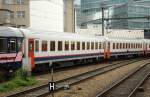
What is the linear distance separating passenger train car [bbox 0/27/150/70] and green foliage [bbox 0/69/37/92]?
50cm

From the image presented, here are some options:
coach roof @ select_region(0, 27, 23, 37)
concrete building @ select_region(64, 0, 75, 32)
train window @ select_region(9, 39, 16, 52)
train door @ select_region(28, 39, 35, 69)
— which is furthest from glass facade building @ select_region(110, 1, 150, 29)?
train window @ select_region(9, 39, 16, 52)

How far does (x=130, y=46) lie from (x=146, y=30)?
6690 cm

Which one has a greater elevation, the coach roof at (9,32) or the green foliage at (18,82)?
the coach roof at (9,32)

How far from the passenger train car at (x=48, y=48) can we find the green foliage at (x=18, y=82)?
0.50 metres

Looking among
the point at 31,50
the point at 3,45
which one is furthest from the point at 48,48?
the point at 3,45

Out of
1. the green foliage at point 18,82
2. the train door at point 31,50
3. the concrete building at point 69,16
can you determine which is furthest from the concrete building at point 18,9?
the green foliage at point 18,82

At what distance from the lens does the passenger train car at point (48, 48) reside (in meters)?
20.8

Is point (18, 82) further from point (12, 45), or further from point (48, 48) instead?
point (48, 48)

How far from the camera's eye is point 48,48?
2686cm

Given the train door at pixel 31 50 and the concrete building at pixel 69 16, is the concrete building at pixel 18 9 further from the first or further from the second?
the train door at pixel 31 50

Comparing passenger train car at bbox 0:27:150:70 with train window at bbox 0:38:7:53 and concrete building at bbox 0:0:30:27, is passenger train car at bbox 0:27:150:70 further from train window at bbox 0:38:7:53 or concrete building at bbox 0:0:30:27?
concrete building at bbox 0:0:30:27

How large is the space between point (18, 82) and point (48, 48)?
7.77m

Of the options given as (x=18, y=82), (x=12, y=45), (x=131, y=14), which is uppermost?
(x=131, y=14)

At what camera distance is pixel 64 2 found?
102750 millimetres
